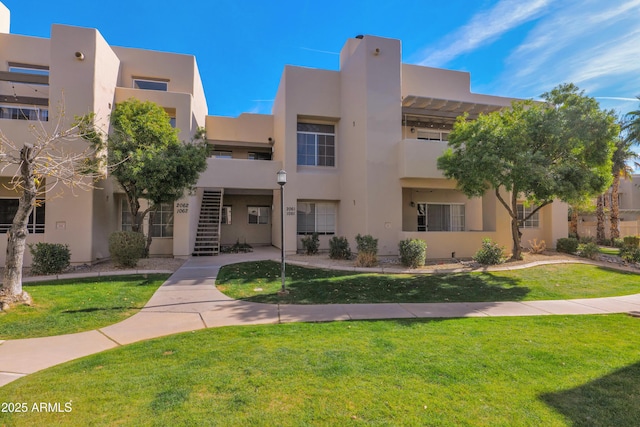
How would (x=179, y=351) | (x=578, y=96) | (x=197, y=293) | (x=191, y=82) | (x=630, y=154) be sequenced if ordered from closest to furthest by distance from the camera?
(x=179, y=351)
(x=197, y=293)
(x=578, y=96)
(x=191, y=82)
(x=630, y=154)

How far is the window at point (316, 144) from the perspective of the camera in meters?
16.6

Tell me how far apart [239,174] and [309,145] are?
3.99m

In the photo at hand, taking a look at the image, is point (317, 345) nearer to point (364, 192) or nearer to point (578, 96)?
point (364, 192)

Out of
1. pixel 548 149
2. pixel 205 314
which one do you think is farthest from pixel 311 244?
pixel 548 149

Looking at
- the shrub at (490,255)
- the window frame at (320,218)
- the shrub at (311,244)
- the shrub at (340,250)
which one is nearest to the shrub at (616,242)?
the shrub at (490,255)

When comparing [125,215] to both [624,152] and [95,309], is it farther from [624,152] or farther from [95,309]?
[624,152]

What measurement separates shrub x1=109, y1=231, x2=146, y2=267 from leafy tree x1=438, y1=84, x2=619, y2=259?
12.2m

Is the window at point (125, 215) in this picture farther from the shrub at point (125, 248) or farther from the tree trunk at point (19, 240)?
the tree trunk at point (19, 240)

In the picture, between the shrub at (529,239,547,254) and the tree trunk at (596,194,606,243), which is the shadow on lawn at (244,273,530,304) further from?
the tree trunk at (596,194,606,243)

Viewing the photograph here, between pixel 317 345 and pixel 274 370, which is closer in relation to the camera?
pixel 274 370

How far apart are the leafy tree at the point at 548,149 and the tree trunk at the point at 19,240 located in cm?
1247

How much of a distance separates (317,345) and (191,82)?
53.7 ft

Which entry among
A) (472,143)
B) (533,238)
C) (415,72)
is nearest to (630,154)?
(533,238)

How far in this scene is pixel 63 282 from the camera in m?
9.20
